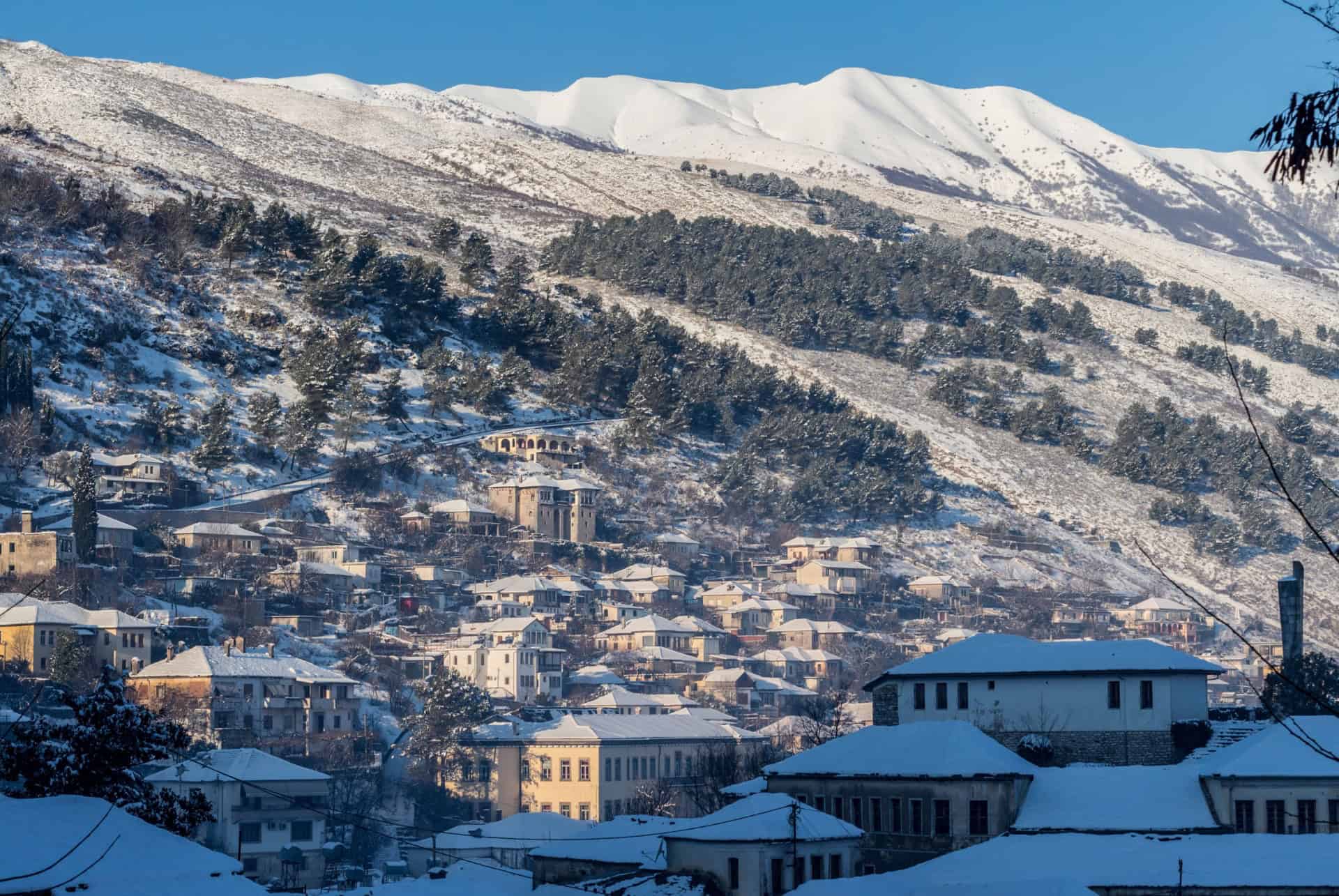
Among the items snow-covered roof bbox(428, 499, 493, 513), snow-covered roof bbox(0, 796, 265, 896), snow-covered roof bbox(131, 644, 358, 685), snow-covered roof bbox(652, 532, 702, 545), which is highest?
snow-covered roof bbox(428, 499, 493, 513)

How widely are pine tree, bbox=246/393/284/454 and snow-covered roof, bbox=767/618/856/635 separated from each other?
4231cm

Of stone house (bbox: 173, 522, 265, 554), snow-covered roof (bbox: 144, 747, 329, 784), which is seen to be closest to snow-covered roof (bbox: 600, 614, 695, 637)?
stone house (bbox: 173, 522, 265, 554)

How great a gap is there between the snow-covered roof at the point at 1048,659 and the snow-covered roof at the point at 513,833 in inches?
901

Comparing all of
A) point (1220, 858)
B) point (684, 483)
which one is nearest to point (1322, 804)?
point (1220, 858)

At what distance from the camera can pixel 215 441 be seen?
511ft

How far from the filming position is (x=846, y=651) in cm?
16188

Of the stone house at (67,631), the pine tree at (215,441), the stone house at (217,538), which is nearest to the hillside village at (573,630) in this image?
the stone house at (67,631)

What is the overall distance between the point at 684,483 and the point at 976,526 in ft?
85.1

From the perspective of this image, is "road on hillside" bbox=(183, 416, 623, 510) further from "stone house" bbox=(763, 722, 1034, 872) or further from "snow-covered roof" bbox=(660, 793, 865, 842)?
"snow-covered roof" bbox=(660, 793, 865, 842)

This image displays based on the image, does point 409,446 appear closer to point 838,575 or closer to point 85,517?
point 838,575

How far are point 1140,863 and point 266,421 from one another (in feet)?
379

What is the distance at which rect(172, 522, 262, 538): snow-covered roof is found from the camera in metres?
146

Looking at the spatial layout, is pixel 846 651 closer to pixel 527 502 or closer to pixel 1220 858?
pixel 527 502

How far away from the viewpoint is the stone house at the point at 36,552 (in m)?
134
